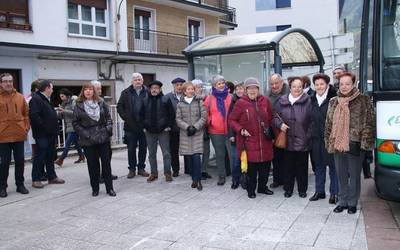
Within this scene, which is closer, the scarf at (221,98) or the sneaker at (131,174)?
the scarf at (221,98)

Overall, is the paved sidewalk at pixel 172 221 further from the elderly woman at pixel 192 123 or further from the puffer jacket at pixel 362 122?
the puffer jacket at pixel 362 122

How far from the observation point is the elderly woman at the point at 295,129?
6.45 m

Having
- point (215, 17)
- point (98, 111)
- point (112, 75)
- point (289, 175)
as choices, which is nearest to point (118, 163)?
point (98, 111)

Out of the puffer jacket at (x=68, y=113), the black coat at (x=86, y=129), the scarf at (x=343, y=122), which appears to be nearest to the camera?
the scarf at (x=343, y=122)

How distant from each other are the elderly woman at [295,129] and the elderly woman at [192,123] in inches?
53.9

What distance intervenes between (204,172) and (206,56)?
2.38 m

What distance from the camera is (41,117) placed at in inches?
304

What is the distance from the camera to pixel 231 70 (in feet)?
31.1

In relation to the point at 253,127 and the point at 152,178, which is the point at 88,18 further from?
the point at 253,127

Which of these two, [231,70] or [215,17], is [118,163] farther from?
[215,17]

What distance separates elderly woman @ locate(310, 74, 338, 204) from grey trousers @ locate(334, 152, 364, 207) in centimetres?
41

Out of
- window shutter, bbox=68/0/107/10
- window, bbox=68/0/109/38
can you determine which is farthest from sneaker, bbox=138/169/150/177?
window shutter, bbox=68/0/107/10

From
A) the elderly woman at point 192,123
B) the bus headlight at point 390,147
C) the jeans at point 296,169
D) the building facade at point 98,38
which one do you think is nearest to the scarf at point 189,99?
the elderly woman at point 192,123

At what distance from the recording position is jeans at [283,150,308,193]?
664 centimetres
